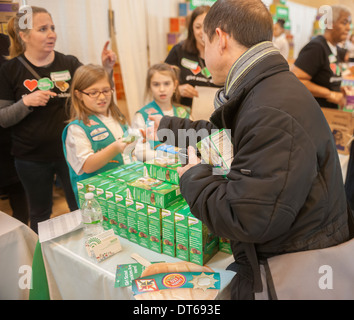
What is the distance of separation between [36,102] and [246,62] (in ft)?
4.69

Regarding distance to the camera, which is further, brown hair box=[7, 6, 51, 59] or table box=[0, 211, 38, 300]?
brown hair box=[7, 6, 51, 59]

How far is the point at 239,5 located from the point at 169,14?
310 centimetres

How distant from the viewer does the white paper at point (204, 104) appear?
212 cm

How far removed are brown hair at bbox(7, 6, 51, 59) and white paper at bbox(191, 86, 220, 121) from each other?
1.13 meters

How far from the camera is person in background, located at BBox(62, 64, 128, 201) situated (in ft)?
5.70

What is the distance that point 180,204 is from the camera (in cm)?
125

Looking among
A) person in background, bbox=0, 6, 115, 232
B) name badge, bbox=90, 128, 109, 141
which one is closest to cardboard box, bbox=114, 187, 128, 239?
name badge, bbox=90, 128, 109, 141

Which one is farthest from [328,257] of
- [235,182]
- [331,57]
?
[331,57]

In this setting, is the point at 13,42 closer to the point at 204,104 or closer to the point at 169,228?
the point at 204,104

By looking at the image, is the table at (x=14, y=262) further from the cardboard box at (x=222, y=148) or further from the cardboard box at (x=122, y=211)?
the cardboard box at (x=222, y=148)

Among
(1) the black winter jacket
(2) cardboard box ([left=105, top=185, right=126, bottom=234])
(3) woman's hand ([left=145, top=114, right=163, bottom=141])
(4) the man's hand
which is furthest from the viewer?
(3) woman's hand ([left=145, top=114, right=163, bottom=141])

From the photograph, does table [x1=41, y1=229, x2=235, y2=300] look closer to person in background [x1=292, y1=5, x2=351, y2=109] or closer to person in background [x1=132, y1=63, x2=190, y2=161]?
person in background [x1=132, y1=63, x2=190, y2=161]

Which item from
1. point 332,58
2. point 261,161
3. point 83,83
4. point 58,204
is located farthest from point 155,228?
point 58,204

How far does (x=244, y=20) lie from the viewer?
900 mm
